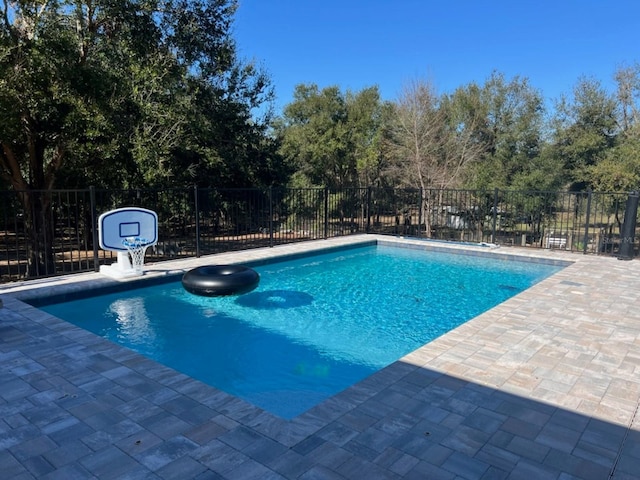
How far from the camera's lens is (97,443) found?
2.32m

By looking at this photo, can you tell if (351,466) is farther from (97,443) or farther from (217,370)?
(217,370)

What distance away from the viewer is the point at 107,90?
8.09 metres

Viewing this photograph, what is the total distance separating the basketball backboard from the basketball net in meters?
0.03

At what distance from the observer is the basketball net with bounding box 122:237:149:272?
6.53 metres

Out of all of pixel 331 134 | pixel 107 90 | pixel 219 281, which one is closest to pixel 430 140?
pixel 331 134

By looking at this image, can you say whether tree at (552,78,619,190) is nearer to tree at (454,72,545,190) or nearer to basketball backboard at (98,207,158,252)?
tree at (454,72,545,190)

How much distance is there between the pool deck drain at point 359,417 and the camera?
215 centimetres

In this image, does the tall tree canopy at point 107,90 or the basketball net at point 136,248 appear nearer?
the basketball net at point 136,248

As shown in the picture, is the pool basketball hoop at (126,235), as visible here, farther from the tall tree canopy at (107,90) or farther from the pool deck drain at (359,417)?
the pool deck drain at (359,417)

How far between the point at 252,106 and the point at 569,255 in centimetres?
955

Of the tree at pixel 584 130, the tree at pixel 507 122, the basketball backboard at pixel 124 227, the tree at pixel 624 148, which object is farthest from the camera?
the tree at pixel 507 122

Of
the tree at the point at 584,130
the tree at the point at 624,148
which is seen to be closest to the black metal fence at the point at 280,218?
the tree at the point at 624,148

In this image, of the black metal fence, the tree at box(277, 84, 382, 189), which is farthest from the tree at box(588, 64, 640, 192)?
the tree at box(277, 84, 382, 189)

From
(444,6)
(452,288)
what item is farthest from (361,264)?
(444,6)
